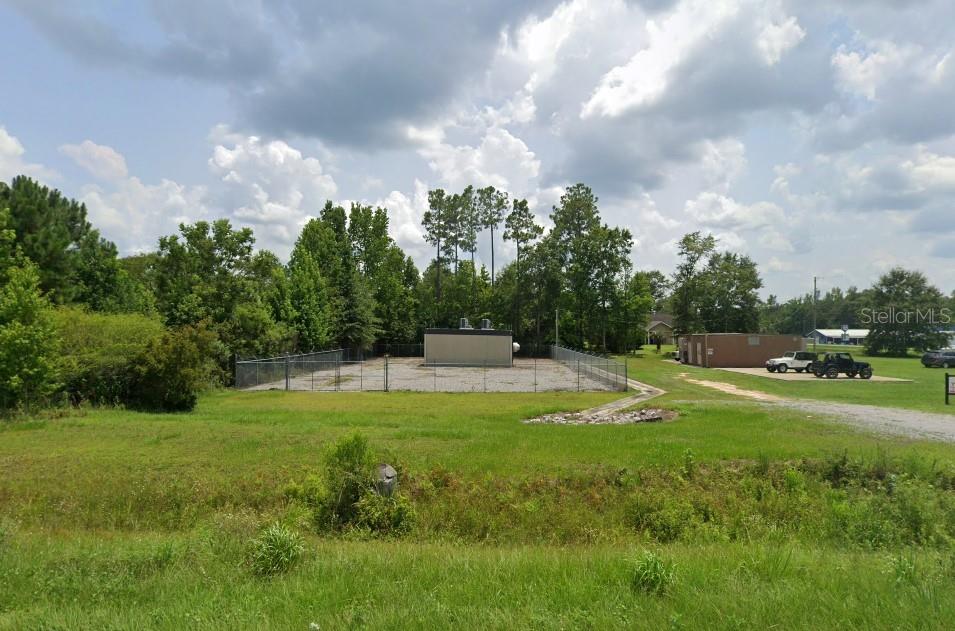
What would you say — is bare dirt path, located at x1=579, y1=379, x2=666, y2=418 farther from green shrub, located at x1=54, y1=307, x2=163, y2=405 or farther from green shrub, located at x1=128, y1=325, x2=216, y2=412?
green shrub, located at x1=54, y1=307, x2=163, y2=405

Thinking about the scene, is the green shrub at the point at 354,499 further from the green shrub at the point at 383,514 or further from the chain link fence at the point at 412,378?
the chain link fence at the point at 412,378

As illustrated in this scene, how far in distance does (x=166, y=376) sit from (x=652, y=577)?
20.9 meters

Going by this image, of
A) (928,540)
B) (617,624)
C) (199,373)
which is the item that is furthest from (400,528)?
(199,373)

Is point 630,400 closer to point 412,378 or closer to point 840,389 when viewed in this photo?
point 840,389

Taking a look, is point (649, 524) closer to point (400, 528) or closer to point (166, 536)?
point (400, 528)

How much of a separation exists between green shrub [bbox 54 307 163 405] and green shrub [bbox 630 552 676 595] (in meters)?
21.7

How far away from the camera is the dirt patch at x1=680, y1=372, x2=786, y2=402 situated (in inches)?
1045

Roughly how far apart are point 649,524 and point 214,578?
6131mm

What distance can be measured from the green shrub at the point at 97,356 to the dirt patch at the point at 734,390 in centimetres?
2731

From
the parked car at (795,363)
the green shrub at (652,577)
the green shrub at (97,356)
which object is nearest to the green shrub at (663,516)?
the green shrub at (652,577)

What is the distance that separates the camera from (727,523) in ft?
27.5

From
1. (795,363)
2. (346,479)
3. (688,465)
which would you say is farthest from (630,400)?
(795,363)

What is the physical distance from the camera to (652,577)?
4418 mm

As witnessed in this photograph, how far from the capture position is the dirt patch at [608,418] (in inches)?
750
